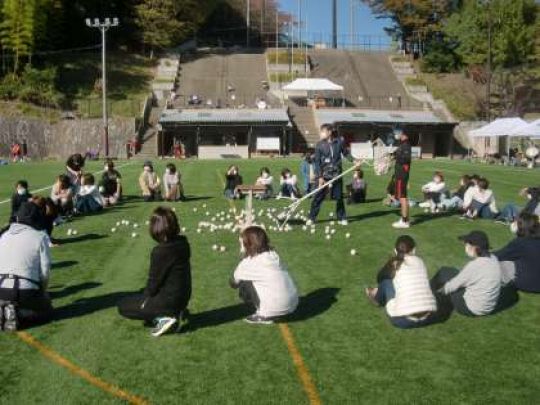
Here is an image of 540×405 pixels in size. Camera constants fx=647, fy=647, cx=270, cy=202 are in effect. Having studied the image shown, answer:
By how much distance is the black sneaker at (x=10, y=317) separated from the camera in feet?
24.3

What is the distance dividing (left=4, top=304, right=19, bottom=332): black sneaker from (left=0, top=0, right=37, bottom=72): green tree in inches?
2564

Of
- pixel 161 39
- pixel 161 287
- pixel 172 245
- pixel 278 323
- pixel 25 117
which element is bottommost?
pixel 278 323

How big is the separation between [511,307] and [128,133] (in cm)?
5029

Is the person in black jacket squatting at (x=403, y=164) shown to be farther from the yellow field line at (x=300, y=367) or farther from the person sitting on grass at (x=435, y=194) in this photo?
the yellow field line at (x=300, y=367)

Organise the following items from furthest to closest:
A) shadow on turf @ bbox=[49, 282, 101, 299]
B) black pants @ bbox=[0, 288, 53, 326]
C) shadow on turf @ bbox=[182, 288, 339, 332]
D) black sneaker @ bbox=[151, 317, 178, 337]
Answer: shadow on turf @ bbox=[49, 282, 101, 299], shadow on turf @ bbox=[182, 288, 339, 332], black pants @ bbox=[0, 288, 53, 326], black sneaker @ bbox=[151, 317, 178, 337]

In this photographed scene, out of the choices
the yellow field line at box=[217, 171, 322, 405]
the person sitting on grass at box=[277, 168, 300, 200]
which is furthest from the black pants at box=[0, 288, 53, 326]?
the person sitting on grass at box=[277, 168, 300, 200]

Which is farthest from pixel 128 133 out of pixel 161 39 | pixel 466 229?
pixel 466 229

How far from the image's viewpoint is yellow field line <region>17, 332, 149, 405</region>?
5.71 m

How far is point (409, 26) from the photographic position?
87188 mm

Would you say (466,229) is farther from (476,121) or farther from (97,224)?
(476,121)

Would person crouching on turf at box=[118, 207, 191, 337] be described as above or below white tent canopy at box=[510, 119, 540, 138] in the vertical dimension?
below

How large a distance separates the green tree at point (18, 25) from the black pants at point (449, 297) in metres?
66.2

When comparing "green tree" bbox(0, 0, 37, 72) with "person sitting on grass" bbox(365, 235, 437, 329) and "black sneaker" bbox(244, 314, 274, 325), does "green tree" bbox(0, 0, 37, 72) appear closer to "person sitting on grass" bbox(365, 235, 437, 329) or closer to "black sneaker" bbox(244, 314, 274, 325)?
"black sneaker" bbox(244, 314, 274, 325)

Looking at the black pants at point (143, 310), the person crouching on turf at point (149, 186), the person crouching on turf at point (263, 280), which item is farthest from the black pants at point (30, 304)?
the person crouching on turf at point (149, 186)
